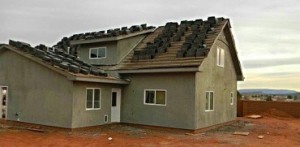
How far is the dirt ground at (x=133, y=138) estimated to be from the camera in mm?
13961

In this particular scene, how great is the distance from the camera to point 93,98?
18.1 metres

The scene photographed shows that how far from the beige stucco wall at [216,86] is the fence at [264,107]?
7.39 meters

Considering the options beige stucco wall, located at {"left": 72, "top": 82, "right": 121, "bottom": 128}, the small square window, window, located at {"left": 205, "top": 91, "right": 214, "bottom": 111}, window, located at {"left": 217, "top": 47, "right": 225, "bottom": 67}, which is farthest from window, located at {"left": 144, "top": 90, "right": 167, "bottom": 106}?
window, located at {"left": 217, "top": 47, "right": 225, "bottom": 67}

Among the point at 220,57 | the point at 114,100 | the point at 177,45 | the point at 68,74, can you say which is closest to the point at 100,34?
the point at 114,100

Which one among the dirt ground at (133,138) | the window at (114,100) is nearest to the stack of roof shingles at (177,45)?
the window at (114,100)

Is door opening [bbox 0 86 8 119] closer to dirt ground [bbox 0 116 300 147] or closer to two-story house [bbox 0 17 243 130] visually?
two-story house [bbox 0 17 243 130]

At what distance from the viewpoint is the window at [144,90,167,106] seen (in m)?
18.4

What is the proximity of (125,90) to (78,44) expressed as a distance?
5274 millimetres

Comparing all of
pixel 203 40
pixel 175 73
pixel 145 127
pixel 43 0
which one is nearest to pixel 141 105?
pixel 145 127

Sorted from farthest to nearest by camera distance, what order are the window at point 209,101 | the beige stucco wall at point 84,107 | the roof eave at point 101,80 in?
the window at point 209,101, the beige stucco wall at point 84,107, the roof eave at point 101,80

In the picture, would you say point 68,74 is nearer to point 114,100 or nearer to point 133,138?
point 114,100

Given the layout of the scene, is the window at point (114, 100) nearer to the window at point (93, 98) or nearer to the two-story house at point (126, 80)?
the two-story house at point (126, 80)

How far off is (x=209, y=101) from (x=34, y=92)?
33.3ft

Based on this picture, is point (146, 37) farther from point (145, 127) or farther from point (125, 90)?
point (145, 127)
